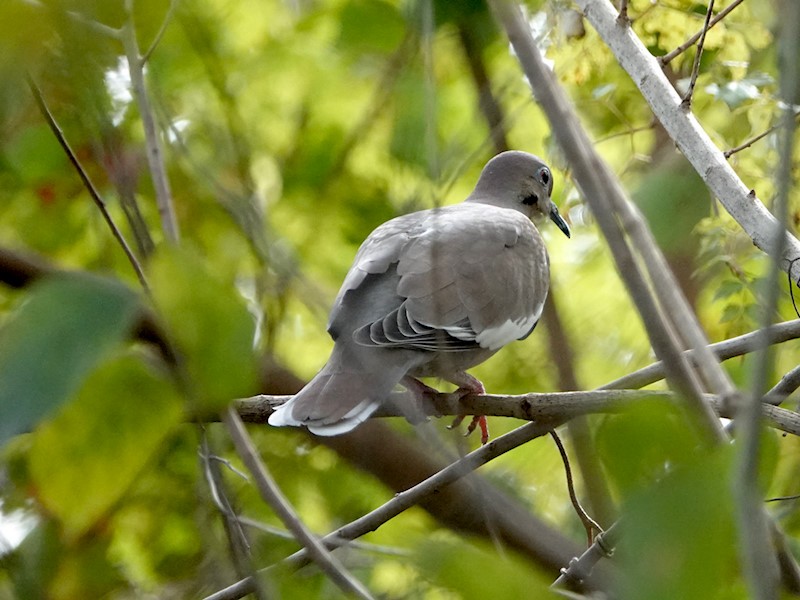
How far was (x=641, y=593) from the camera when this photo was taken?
0.70m

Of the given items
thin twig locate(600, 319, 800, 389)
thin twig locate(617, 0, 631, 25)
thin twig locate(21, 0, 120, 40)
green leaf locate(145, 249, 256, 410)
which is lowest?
thin twig locate(600, 319, 800, 389)

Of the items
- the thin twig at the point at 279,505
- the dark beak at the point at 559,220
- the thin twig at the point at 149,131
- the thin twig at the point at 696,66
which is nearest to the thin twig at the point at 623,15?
the thin twig at the point at 696,66

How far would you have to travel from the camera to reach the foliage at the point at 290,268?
2.55ft

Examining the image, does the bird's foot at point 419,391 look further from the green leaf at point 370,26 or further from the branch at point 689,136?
the green leaf at point 370,26

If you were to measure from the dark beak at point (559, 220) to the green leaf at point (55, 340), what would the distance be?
2727 millimetres

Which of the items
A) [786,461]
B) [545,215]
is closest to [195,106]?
[545,215]

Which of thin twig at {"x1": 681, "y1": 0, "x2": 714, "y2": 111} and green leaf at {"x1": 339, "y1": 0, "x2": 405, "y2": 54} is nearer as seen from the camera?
thin twig at {"x1": 681, "y1": 0, "x2": 714, "y2": 111}

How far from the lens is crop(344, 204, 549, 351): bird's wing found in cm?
254

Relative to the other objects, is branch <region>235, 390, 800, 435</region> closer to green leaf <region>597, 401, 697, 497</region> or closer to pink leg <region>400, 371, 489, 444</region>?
pink leg <region>400, 371, 489, 444</region>

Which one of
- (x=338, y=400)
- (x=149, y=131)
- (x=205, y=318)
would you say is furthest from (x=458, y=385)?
(x=205, y=318)

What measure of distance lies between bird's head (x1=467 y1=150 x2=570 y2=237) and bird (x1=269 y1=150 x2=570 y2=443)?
0.39 meters

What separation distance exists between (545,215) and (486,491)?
8.92ft

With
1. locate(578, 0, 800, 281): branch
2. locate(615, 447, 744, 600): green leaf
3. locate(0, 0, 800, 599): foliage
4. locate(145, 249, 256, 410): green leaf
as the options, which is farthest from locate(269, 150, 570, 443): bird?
locate(615, 447, 744, 600): green leaf

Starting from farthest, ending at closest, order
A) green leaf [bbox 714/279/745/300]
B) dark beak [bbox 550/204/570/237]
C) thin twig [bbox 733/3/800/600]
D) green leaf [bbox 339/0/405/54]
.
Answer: dark beak [bbox 550/204/570/237] → green leaf [bbox 339/0/405/54] → green leaf [bbox 714/279/745/300] → thin twig [bbox 733/3/800/600]
